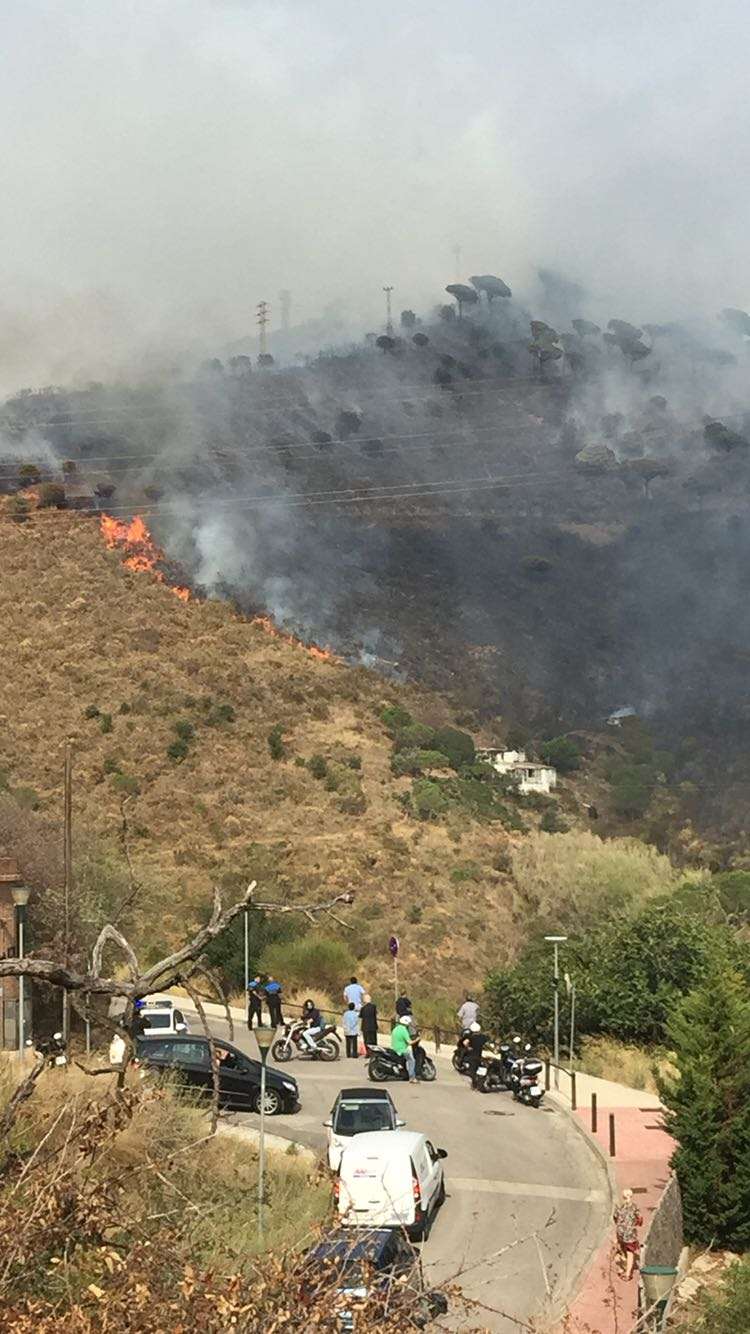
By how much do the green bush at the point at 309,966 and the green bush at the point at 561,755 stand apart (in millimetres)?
40334

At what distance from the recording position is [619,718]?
95.6 m

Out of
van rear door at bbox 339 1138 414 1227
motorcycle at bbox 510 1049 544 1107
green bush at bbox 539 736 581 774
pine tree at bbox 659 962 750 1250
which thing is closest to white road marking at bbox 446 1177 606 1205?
pine tree at bbox 659 962 750 1250

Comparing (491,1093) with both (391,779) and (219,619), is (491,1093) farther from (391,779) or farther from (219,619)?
(219,619)

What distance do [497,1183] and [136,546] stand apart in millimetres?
76579

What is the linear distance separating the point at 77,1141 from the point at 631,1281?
450 inches

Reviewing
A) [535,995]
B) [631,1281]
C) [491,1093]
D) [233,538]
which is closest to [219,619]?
[233,538]

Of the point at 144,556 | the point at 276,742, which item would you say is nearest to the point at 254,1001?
the point at 276,742

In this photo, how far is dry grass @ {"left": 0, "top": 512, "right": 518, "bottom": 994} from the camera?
5506 cm

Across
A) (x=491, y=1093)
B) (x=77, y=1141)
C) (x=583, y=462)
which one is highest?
(x=583, y=462)

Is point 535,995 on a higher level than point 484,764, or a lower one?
lower

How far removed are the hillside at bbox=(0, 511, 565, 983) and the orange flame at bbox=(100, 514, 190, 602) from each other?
39.0 inches

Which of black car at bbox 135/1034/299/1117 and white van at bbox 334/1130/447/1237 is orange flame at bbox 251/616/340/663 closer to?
black car at bbox 135/1034/299/1117

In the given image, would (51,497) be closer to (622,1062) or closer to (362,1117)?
(622,1062)

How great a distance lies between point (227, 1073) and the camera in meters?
25.9
